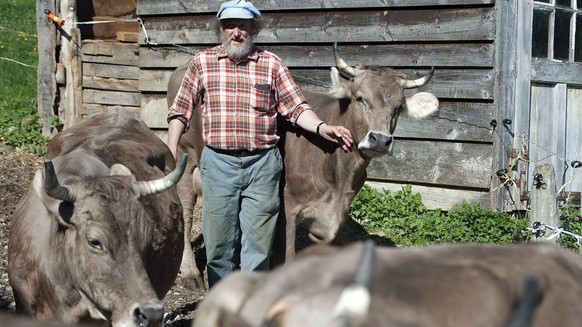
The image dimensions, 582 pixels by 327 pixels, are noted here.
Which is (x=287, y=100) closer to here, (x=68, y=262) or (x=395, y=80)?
(x=395, y=80)

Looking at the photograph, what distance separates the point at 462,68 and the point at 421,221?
1.58 meters

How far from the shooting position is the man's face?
630 centimetres

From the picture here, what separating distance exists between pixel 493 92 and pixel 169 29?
13.7ft

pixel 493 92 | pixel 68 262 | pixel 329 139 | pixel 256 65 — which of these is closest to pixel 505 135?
pixel 493 92

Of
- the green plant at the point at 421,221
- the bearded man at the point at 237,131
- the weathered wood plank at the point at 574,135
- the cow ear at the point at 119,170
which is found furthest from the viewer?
the weathered wood plank at the point at 574,135

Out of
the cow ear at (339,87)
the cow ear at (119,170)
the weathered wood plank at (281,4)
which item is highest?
the weathered wood plank at (281,4)

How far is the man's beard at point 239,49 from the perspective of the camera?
20.7ft

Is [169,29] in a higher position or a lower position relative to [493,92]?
higher

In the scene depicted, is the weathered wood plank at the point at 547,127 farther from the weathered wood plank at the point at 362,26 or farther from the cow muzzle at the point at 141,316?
the cow muzzle at the point at 141,316

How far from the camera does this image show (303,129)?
730cm

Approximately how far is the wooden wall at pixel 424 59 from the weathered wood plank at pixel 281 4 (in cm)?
1

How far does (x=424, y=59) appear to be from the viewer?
8.98 metres

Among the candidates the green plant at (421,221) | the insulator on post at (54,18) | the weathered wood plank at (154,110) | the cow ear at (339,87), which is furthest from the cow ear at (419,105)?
the insulator on post at (54,18)

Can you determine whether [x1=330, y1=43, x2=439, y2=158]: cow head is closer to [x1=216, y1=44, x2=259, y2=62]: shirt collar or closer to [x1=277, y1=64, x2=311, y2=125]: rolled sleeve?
[x1=277, y1=64, x2=311, y2=125]: rolled sleeve
